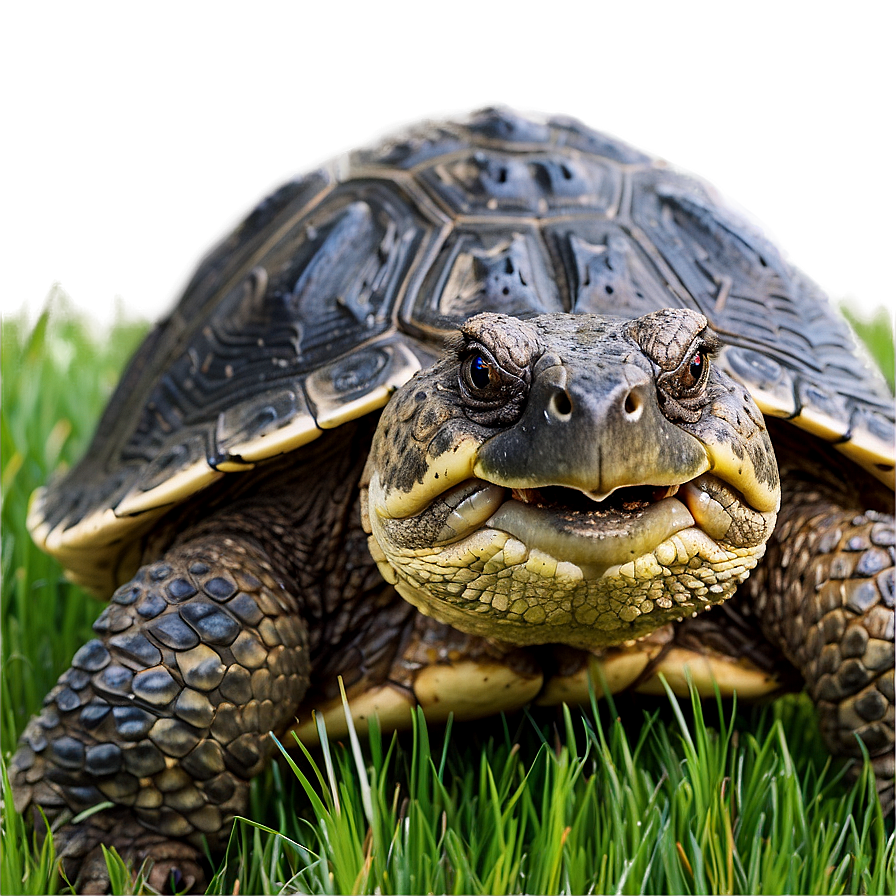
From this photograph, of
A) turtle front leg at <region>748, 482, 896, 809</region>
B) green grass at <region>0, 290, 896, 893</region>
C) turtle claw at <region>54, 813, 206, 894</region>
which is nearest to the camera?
green grass at <region>0, 290, 896, 893</region>

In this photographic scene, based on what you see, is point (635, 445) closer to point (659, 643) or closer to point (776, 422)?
point (659, 643)

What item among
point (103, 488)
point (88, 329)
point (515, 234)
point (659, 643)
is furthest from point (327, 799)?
point (88, 329)

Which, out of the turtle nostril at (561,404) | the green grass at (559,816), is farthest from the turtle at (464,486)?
the green grass at (559,816)

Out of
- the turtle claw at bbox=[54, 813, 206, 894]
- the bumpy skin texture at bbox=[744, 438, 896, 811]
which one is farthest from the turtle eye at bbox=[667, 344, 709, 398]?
the turtle claw at bbox=[54, 813, 206, 894]

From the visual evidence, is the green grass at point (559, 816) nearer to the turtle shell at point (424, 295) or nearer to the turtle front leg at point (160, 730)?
the turtle front leg at point (160, 730)

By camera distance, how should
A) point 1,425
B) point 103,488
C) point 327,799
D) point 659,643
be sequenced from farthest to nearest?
1. point 1,425
2. point 103,488
3. point 659,643
4. point 327,799

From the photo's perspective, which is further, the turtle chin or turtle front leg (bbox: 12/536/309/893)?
turtle front leg (bbox: 12/536/309/893)

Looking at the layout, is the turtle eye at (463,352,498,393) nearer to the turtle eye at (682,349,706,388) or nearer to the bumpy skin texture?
the turtle eye at (682,349,706,388)
